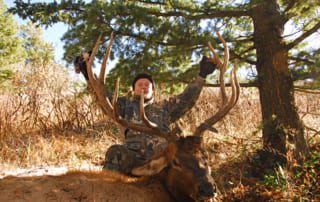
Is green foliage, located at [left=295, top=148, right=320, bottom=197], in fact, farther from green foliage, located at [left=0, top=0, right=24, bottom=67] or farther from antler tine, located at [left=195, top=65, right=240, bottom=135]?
green foliage, located at [left=0, top=0, right=24, bottom=67]

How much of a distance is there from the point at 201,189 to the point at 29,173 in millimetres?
2047

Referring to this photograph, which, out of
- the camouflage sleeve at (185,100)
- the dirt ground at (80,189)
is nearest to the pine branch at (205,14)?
the camouflage sleeve at (185,100)

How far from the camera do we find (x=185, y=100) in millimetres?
4871

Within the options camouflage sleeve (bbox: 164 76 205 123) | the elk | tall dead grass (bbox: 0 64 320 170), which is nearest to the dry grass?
tall dead grass (bbox: 0 64 320 170)

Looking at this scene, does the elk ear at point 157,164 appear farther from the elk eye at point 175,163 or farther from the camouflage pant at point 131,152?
the camouflage pant at point 131,152

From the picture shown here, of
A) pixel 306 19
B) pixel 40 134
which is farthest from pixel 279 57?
pixel 40 134

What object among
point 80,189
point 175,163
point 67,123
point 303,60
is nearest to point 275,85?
point 303,60

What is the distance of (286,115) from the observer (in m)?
4.27

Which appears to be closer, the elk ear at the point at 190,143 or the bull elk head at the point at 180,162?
the bull elk head at the point at 180,162

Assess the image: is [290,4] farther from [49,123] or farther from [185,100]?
[49,123]

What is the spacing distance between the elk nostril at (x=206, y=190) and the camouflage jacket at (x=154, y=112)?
1718 mm

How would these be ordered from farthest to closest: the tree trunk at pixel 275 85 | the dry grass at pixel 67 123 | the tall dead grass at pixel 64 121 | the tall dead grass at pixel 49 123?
the tall dead grass at pixel 64 121
the tall dead grass at pixel 49 123
the dry grass at pixel 67 123
the tree trunk at pixel 275 85

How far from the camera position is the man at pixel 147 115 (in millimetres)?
4375

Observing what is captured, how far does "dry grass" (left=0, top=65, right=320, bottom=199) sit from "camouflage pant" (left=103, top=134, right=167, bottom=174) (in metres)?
0.75
